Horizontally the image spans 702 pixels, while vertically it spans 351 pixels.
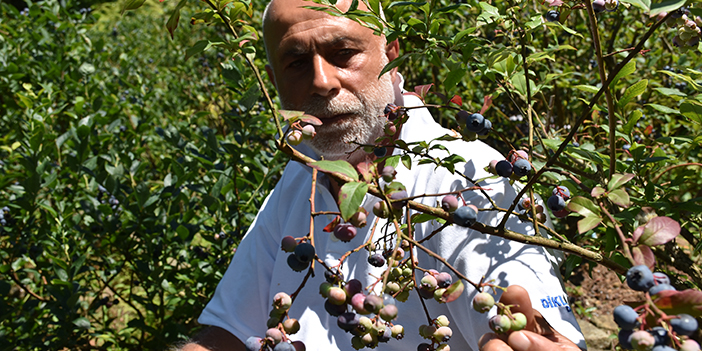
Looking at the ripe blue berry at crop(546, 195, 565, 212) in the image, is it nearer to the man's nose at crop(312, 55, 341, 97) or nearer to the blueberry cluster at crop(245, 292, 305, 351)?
the blueberry cluster at crop(245, 292, 305, 351)

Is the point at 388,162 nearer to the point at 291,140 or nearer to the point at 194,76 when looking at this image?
the point at 291,140

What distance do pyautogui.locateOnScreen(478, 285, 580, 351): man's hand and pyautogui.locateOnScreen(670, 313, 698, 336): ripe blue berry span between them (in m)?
0.25

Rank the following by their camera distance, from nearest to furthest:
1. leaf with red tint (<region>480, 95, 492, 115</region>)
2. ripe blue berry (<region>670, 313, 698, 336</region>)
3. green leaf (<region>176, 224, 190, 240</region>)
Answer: ripe blue berry (<region>670, 313, 698, 336</region>), leaf with red tint (<region>480, 95, 492, 115</region>), green leaf (<region>176, 224, 190, 240</region>)

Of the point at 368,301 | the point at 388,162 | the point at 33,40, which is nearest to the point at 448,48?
the point at 388,162

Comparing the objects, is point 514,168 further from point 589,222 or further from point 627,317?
point 627,317

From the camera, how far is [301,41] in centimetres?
158

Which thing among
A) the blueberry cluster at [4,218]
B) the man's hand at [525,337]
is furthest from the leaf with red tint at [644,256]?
the blueberry cluster at [4,218]

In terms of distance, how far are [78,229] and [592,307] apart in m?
2.68

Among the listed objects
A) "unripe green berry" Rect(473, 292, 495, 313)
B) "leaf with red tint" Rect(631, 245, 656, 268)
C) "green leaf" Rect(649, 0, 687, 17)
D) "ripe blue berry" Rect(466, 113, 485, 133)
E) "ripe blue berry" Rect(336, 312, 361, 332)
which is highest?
"green leaf" Rect(649, 0, 687, 17)

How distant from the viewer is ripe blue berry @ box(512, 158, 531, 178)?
88 centimetres

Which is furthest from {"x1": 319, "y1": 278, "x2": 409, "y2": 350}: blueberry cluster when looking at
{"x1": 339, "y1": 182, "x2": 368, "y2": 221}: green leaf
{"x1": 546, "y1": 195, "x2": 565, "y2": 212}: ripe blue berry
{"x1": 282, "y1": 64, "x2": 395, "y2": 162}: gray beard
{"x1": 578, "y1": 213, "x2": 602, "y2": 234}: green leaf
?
{"x1": 282, "y1": 64, "x2": 395, "y2": 162}: gray beard

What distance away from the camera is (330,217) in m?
1.53

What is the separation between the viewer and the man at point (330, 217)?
117cm

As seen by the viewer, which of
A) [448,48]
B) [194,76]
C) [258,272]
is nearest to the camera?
[448,48]
